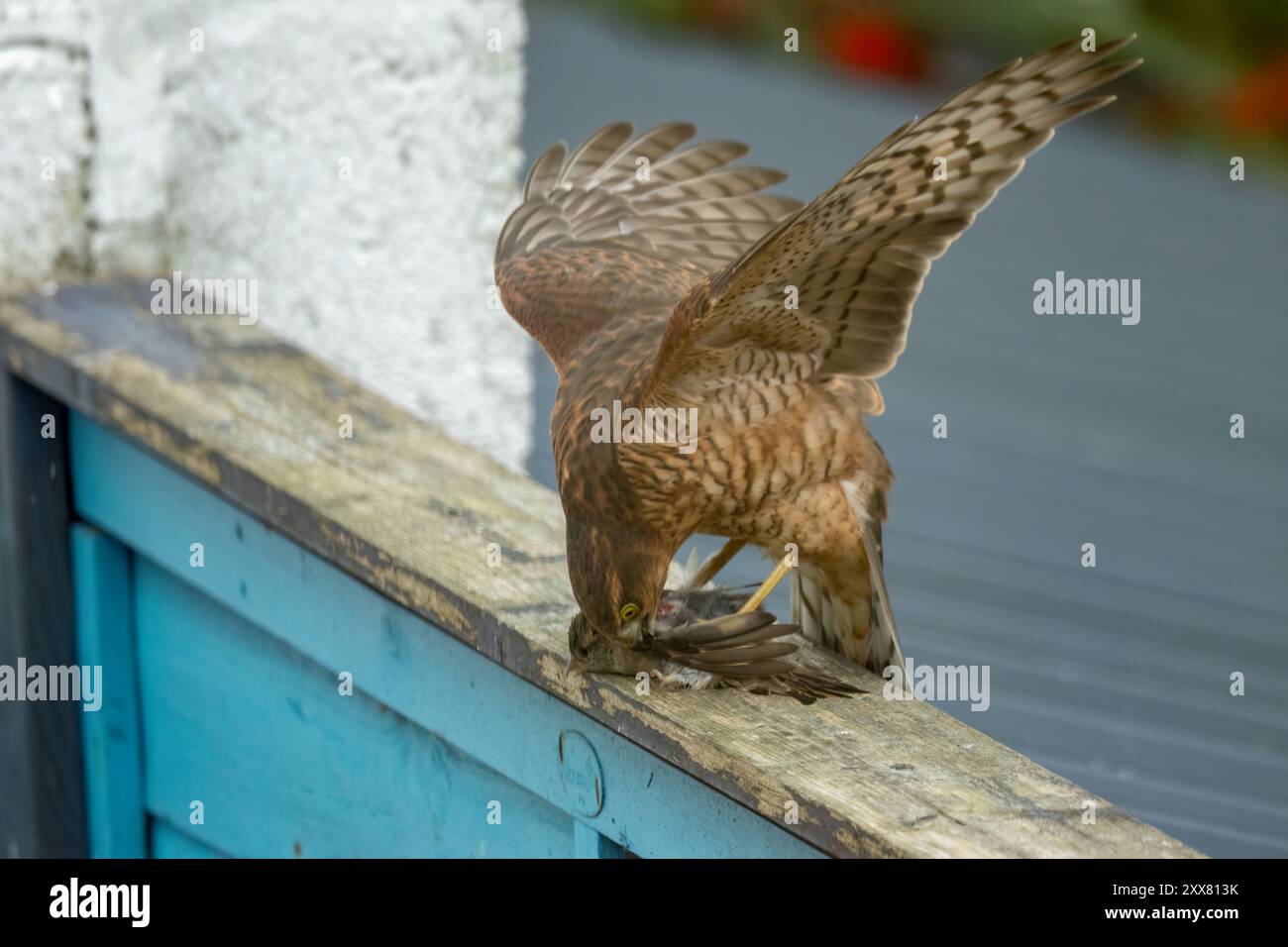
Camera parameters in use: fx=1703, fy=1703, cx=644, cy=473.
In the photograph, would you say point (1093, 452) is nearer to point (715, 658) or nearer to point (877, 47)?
point (715, 658)

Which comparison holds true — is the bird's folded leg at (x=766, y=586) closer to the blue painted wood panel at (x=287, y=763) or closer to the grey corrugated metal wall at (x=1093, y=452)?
the blue painted wood panel at (x=287, y=763)

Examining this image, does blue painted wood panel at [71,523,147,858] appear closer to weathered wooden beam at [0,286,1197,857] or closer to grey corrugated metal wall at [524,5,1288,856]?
weathered wooden beam at [0,286,1197,857]

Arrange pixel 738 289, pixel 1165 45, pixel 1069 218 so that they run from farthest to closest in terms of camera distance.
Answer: pixel 1165 45
pixel 1069 218
pixel 738 289

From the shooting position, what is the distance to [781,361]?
2141mm

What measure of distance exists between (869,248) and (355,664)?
76 centimetres

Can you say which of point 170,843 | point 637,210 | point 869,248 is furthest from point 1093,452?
point 170,843

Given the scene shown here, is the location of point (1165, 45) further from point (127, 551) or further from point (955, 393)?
point (127, 551)

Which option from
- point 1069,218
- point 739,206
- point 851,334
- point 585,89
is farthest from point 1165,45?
point 851,334

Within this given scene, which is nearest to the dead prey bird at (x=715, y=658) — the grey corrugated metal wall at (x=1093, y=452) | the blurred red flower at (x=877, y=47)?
the grey corrugated metal wall at (x=1093, y=452)

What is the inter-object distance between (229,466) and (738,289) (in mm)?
689

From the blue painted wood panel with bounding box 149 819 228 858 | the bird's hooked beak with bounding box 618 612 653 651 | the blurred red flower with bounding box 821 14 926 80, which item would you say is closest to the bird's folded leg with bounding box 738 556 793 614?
the bird's hooked beak with bounding box 618 612 653 651

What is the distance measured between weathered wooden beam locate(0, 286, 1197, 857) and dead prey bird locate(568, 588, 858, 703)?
3cm

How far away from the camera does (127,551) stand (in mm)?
2424

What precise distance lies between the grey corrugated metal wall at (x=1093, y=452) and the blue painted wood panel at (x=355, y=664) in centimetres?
112
